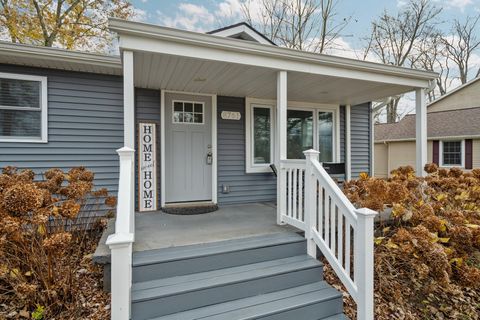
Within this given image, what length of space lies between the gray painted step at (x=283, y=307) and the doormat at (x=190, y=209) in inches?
86.4

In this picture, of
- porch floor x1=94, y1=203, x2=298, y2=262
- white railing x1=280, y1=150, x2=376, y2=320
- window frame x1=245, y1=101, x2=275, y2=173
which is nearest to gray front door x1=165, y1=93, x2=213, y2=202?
porch floor x1=94, y1=203, x2=298, y2=262

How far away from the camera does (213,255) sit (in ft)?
8.93

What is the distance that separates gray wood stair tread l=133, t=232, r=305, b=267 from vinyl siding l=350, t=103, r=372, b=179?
4110mm

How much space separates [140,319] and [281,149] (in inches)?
96.3

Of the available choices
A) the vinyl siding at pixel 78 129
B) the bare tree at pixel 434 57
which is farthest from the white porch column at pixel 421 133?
the bare tree at pixel 434 57

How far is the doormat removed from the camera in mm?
4516

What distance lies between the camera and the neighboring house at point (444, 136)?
11.5m

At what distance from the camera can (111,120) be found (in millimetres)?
4777

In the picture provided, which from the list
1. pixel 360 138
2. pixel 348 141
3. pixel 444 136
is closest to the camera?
pixel 348 141

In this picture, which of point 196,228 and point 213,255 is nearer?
point 213,255

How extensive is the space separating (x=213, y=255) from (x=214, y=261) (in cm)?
6

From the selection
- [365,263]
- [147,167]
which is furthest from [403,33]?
[365,263]

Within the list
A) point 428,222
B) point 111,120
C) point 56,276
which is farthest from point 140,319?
point 111,120

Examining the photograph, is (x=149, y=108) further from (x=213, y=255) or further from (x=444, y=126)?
(x=444, y=126)
